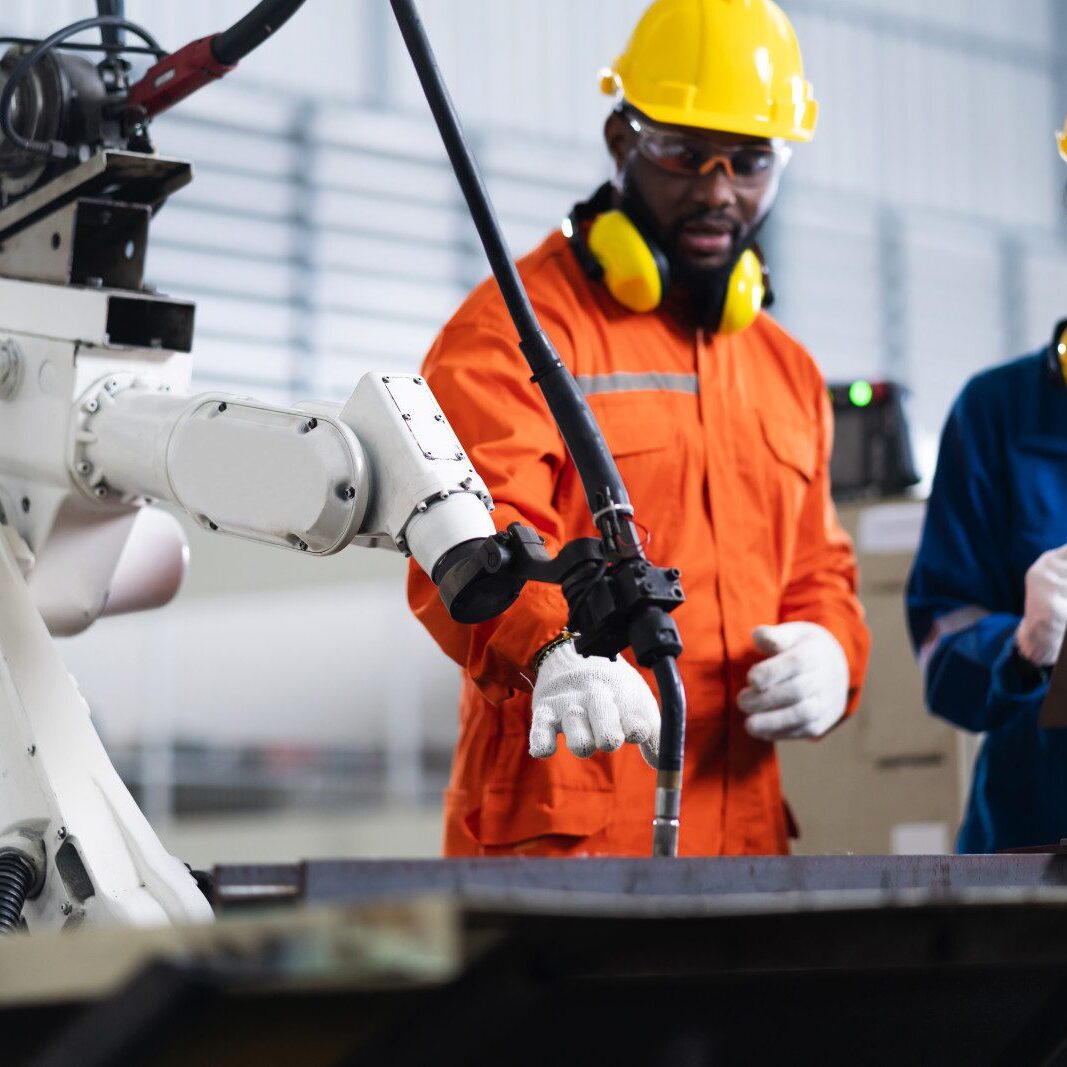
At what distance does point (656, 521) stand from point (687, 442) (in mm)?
101

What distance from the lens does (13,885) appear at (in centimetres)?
125

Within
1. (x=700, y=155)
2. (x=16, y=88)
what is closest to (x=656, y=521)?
(x=700, y=155)

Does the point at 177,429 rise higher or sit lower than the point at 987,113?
lower

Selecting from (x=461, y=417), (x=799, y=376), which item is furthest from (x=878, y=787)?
(x=461, y=417)

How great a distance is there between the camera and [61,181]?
1564 millimetres

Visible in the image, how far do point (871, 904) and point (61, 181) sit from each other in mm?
1095

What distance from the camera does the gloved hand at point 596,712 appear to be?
131cm

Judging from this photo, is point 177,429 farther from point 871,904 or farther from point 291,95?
point 291,95

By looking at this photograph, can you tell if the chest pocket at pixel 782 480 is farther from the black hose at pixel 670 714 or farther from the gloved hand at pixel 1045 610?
the black hose at pixel 670 714

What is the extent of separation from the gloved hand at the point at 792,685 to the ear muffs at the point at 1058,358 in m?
0.49

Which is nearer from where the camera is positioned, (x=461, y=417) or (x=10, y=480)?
(x=10, y=480)

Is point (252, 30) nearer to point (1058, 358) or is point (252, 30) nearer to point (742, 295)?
point (742, 295)

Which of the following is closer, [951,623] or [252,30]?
[252,30]

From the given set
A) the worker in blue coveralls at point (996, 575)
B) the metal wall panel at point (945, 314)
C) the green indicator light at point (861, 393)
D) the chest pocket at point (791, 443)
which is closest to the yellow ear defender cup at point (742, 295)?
the chest pocket at point (791, 443)
